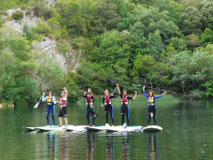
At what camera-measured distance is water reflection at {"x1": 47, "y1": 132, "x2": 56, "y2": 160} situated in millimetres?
15752

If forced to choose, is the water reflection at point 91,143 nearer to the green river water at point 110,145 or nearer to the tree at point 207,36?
the green river water at point 110,145

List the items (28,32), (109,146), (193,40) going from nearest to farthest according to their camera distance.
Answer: (109,146) → (28,32) → (193,40)

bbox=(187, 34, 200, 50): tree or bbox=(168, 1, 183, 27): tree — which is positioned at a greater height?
bbox=(168, 1, 183, 27): tree

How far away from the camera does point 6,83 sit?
61.6 metres

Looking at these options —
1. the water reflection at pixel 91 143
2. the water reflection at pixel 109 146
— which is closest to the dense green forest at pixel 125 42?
the water reflection at pixel 91 143

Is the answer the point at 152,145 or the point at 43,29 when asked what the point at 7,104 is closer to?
the point at 43,29

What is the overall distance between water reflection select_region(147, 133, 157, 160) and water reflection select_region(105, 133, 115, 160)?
1.41 meters

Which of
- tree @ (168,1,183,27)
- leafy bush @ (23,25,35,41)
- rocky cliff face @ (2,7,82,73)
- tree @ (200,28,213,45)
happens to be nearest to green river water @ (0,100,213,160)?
rocky cliff face @ (2,7,82,73)

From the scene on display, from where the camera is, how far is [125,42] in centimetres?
9012

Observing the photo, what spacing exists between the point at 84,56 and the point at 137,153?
76541mm

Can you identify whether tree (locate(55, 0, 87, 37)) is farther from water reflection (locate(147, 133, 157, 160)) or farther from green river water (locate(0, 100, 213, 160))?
water reflection (locate(147, 133, 157, 160))

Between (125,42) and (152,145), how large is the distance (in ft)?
239

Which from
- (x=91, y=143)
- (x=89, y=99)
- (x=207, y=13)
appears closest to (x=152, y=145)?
(x=91, y=143)

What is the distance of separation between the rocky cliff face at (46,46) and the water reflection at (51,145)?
56.5 metres
